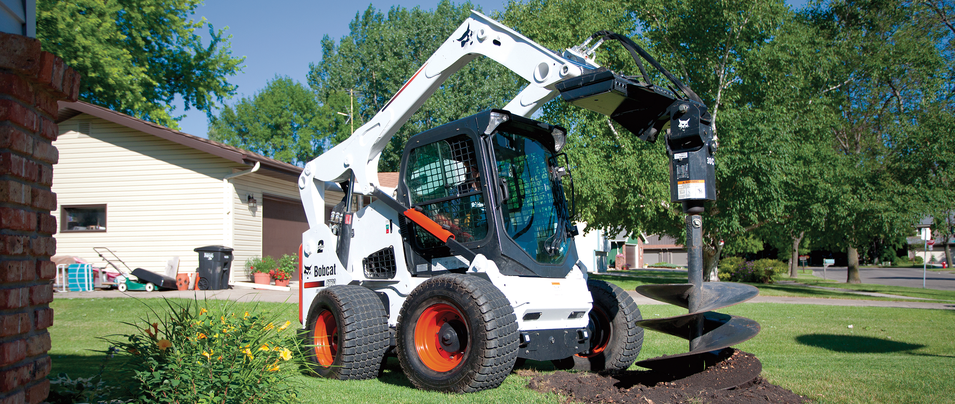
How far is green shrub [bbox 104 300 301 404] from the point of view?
340cm

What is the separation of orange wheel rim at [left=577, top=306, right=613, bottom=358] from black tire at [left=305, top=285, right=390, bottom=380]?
6.52ft

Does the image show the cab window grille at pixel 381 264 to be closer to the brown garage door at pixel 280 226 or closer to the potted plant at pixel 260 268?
the potted plant at pixel 260 268

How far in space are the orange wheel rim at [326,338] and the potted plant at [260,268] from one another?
10.7 m

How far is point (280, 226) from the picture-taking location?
18.4m

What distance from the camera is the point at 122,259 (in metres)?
16.1

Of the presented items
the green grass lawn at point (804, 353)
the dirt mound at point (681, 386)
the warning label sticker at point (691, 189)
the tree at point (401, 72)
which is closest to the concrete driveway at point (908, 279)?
the green grass lawn at point (804, 353)

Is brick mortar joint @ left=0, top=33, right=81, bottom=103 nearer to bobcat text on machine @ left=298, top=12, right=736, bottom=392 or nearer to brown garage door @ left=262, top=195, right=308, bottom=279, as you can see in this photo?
bobcat text on machine @ left=298, top=12, right=736, bottom=392

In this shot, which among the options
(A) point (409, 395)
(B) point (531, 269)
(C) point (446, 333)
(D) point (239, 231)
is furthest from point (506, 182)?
(D) point (239, 231)

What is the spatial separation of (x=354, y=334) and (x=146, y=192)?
13.1 metres

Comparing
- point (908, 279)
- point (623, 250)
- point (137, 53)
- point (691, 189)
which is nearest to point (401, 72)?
point (137, 53)

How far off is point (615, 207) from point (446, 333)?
17317 mm

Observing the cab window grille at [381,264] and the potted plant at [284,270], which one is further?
the potted plant at [284,270]

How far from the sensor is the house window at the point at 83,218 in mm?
16375

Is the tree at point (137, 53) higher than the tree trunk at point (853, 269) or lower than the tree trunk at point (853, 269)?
higher
